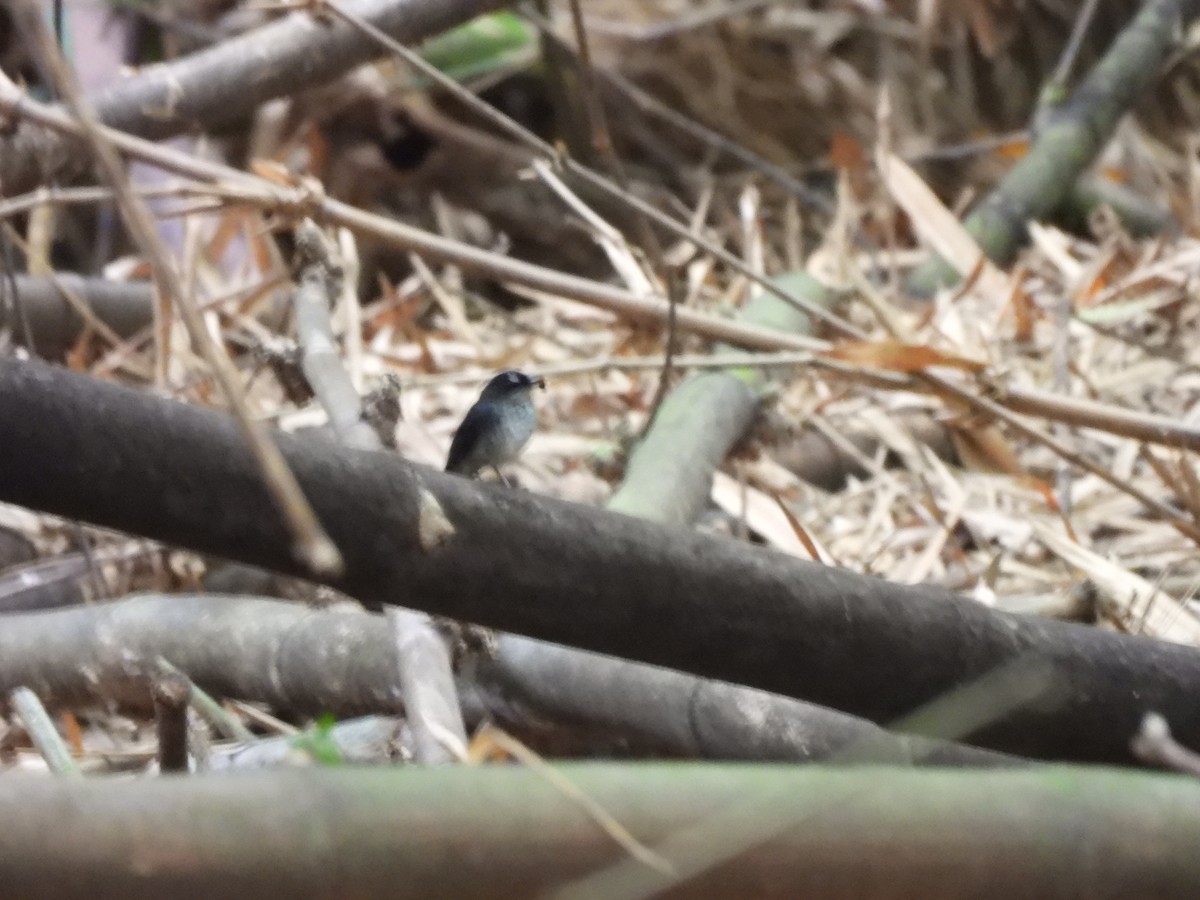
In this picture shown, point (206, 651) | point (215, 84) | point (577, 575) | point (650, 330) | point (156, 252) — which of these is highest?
point (156, 252)

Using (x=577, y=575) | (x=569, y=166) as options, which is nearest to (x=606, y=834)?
(x=577, y=575)

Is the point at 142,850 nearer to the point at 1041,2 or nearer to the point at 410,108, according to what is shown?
the point at 410,108

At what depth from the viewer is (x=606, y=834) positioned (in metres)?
0.54

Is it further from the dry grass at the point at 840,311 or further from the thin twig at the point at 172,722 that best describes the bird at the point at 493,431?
the thin twig at the point at 172,722

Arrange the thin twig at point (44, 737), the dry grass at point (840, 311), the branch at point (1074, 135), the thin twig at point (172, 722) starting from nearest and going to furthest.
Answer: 1. the thin twig at point (172, 722)
2. the thin twig at point (44, 737)
3. the dry grass at point (840, 311)
4. the branch at point (1074, 135)

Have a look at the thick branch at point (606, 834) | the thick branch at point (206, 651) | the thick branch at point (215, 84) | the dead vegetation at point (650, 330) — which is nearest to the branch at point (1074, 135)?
the dead vegetation at point (650, 330)

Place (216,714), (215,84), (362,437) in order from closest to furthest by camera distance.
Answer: (216,714)
(362,437)
(215,84)

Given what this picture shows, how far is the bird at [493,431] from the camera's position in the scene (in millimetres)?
1445

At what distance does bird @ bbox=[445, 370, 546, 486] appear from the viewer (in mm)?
1445

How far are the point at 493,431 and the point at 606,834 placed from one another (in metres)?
0.93

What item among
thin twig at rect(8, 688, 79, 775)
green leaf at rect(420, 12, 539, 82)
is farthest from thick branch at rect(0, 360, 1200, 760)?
green leaf at rect(420, 12, 539, 82)

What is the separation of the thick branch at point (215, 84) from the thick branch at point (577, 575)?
1.54 metres

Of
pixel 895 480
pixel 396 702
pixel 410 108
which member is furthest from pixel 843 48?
pixel 396 702

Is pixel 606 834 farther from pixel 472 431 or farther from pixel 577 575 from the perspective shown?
pixel 472 431
